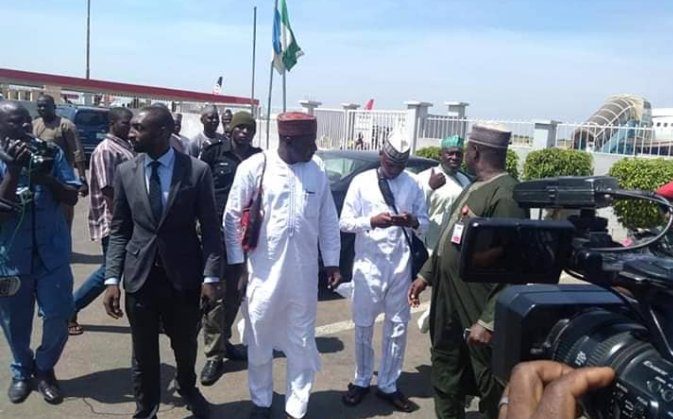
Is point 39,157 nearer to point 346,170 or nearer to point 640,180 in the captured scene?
point 346,170

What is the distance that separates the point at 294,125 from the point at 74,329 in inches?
106

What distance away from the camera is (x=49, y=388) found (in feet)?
12.1

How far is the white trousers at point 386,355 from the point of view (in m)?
3.84

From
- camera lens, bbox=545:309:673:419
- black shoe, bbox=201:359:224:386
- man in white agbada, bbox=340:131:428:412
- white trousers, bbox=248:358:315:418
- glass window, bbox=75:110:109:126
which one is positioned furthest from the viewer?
glass window, bbox=75:110:109:126

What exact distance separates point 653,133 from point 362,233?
30.1 ft

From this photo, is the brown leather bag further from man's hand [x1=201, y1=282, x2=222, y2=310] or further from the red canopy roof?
the red canopy roof

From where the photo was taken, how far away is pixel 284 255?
3.39 meters

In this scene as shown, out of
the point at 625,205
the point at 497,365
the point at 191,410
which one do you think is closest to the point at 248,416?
the point at 191,410

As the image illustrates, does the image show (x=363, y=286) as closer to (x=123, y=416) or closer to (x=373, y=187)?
(x=373, y=187)

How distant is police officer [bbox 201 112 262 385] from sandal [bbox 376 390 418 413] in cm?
115

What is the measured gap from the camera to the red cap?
3.42 m

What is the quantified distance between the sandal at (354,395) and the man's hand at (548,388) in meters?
2.49

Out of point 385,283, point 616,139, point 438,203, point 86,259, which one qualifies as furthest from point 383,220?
point 616,139

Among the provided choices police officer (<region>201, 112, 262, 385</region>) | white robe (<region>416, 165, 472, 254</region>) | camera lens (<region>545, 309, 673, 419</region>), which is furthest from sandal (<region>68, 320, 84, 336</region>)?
camera lens (<region>545, 309, 673, 419</region>)
